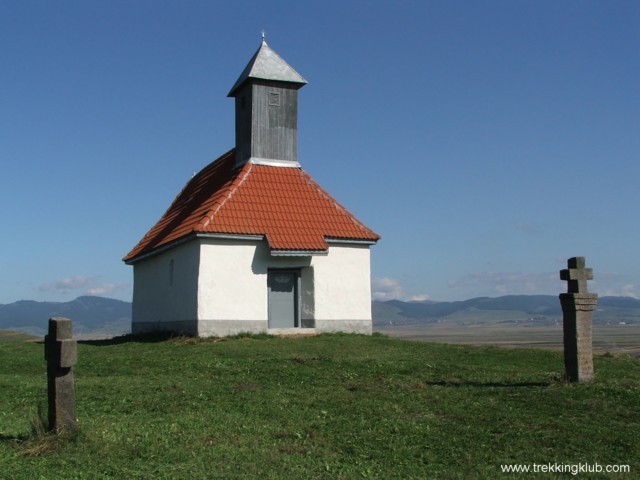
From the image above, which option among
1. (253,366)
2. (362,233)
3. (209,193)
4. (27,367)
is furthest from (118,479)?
(209,193)

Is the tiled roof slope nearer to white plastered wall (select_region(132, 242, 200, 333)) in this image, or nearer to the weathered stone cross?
white plastered wall (select_region(132, 242, 200, 333))

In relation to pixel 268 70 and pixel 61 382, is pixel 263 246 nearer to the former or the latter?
pixel 268 70

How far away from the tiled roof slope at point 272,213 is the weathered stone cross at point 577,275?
1200 centimetres

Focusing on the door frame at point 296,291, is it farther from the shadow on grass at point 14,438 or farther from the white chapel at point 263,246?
the shadow on grass at point 14,438

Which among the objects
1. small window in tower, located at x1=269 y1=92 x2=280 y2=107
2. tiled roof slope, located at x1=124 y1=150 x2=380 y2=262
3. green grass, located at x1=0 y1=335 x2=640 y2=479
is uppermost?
small window in tower, located at x1=269 y1=92 x2=280 y2=107

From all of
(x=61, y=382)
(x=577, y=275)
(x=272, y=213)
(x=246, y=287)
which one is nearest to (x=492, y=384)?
(x=577, y=275)

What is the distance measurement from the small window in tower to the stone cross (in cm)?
2033

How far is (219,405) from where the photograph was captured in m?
12.0

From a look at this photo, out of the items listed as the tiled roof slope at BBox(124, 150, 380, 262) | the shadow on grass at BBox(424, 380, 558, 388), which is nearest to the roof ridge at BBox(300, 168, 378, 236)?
the tiled roof slope at BBox(124, 150, 380, 262)

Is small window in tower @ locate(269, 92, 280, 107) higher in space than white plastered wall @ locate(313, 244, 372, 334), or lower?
higher

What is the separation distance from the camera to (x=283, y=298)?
26.1m

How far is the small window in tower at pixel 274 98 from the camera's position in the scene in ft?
94.3

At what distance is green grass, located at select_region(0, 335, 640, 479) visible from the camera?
329 inches

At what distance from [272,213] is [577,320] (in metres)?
14.1
